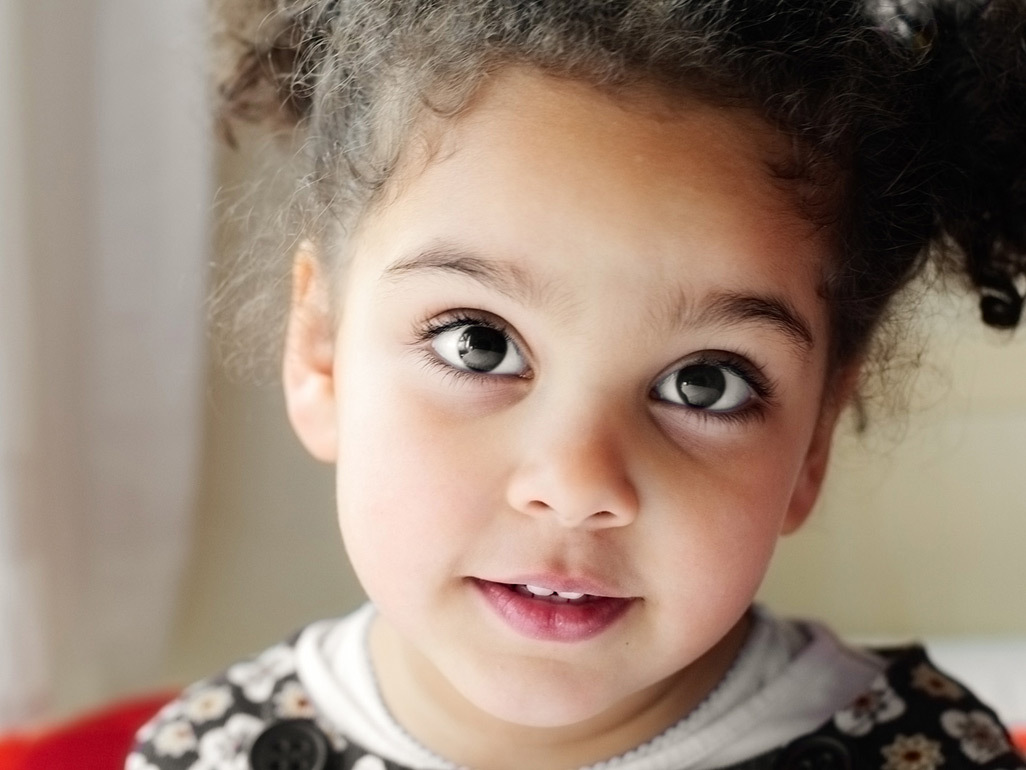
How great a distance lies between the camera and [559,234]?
657 mm

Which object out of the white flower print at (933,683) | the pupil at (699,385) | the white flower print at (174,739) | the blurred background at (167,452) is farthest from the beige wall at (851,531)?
the pupil at (699,385)

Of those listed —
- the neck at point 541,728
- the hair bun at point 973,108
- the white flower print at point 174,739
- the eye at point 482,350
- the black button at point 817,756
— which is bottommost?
the white flower print at point 174,739

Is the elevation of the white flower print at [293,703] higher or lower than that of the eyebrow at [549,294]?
lower

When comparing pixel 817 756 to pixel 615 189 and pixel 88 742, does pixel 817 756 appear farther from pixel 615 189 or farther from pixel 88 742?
pixel 88 742

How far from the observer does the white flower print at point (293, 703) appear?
2.98 feet

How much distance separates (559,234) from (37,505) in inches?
29.8

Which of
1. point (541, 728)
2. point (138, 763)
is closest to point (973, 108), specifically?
point (541, 728)

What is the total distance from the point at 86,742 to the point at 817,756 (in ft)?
2.05

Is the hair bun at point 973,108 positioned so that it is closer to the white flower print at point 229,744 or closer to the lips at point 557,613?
the lips at point 557,613

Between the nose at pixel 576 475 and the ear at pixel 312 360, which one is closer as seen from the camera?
the nose at pixel 576 475

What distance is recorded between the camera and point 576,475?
66cm

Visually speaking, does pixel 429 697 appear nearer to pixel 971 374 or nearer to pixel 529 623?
pixel 529 623

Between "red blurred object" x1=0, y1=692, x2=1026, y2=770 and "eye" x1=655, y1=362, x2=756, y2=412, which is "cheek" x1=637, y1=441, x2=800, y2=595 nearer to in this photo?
"eye" x1=655, y1=362, x2=756, y2=412

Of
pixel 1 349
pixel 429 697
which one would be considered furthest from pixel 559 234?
pixel 1 349
